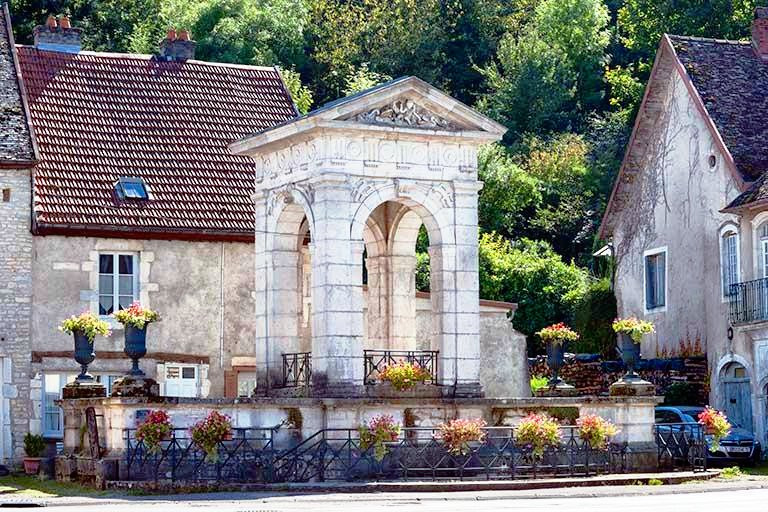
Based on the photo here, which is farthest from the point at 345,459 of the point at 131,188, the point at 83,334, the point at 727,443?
the point at 131,188

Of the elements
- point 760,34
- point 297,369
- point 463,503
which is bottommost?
point 463,503

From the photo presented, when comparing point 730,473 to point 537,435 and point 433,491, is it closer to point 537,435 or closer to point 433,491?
point 537,435

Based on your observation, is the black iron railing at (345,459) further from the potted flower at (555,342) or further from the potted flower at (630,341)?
the potted flower at (555,342)

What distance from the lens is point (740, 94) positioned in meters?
44.6

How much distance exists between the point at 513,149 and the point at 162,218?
31535mm

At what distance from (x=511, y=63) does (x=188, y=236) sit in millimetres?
35051

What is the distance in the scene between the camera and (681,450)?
32906 mm

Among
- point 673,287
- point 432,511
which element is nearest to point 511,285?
point 673,287

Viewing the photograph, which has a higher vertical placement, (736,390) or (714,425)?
(736,390)

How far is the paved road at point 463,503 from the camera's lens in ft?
80.4

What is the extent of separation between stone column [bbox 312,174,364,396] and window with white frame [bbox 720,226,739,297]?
12906 millimetres

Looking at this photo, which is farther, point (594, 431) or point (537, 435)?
point (594, 431)

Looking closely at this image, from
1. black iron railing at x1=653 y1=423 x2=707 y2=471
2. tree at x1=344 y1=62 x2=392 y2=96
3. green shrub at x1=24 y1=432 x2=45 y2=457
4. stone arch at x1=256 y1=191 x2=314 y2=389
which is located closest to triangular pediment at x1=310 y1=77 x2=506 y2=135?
stone arch at x1=256 y1=191 x2=314 y2=389

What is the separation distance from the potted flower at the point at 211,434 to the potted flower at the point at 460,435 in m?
3.57
